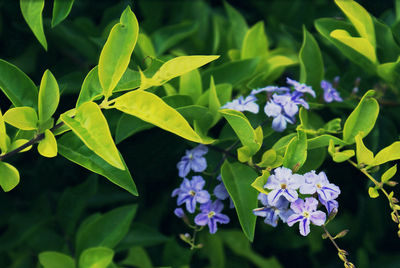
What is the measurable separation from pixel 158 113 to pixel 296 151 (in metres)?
0.36

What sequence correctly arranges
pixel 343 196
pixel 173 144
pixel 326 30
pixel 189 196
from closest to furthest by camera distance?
pixel 189 196 → pixel 326 30 → pixel 173 144 → pixel 343 196

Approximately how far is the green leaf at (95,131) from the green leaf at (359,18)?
2.42 ft

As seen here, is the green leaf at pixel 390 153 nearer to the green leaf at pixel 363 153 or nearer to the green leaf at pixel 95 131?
the green leaf at pixel 363 153

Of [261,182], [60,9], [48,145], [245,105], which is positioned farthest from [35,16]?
[261,182]

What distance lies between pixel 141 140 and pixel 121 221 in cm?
28

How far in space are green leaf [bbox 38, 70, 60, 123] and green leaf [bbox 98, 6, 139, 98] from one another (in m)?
0.13

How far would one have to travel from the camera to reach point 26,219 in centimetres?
182

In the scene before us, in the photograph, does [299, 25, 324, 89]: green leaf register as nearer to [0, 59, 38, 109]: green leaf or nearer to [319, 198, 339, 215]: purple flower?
[319, 198, 339, 215]: purple flower

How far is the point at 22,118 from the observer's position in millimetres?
1197

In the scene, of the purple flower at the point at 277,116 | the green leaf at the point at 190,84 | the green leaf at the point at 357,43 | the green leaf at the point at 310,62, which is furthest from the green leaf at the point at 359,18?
the green leaf at the point at 190,84

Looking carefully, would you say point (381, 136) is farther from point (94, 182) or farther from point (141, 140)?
point (94, 182)

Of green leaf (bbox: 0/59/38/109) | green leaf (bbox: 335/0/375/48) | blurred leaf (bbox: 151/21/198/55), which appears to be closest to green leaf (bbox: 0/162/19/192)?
green leaf (bbox: 0/59/38/109)

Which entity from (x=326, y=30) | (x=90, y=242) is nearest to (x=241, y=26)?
(x=326, y=30)

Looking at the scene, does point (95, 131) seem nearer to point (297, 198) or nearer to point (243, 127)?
point (243, 127)
